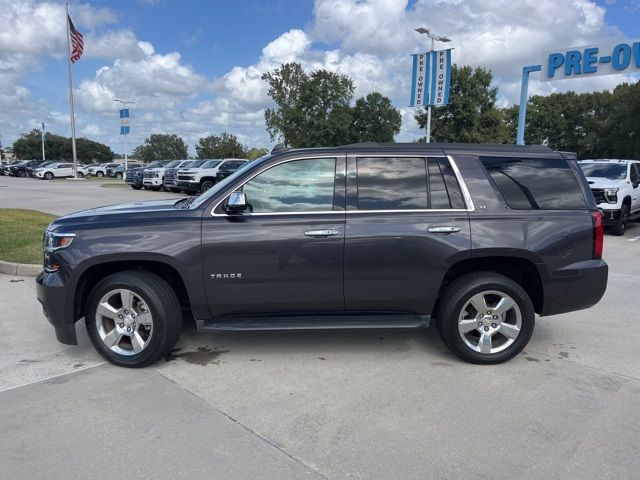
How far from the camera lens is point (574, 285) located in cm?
429

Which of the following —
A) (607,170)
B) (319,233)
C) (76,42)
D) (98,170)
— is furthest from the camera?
(98,170)

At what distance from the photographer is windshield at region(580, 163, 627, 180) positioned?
12.7 metres

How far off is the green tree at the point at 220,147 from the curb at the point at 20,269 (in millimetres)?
93025

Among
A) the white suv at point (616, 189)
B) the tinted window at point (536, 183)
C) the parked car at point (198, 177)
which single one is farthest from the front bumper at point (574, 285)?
the parked car at point (198, 177)

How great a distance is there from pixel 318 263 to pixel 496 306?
5.21 feet

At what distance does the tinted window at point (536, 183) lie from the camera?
4.34 m

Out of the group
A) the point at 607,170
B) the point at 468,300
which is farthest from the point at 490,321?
the point at 607,170

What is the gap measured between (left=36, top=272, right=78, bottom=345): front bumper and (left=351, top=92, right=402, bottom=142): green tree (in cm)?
5431

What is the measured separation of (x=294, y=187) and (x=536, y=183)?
2.14m

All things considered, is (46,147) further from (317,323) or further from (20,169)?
(317,323)

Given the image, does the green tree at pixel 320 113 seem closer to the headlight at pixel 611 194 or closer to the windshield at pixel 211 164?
the windshield at pixel 211 164

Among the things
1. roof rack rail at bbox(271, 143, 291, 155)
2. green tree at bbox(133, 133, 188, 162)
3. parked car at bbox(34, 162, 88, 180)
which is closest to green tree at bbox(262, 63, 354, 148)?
parked car at bbox(34, 162, 88, 180)

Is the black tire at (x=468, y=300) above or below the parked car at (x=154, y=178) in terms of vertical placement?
below

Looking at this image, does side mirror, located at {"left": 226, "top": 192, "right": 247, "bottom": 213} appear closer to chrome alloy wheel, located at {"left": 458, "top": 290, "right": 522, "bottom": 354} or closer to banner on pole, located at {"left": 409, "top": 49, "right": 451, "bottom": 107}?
chrome alloy wheel, located at {"left": 458, "top": 290, "right": 522, "bottom": 354}
